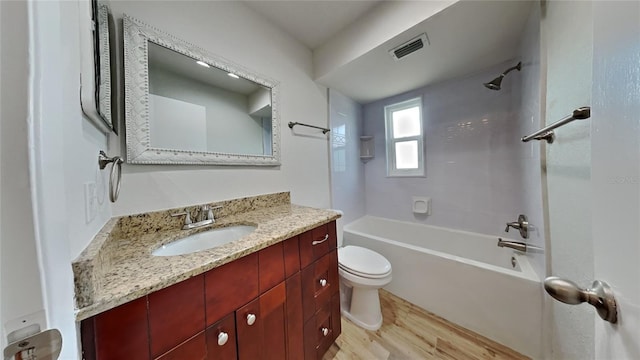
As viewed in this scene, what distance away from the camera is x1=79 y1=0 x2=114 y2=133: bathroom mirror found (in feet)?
1.91

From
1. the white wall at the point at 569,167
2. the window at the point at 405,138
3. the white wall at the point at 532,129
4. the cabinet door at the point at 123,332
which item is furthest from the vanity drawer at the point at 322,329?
the window at the point at 405,138

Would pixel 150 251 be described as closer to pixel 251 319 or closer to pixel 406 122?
pixel 251 319

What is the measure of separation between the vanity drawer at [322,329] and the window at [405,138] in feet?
5.92

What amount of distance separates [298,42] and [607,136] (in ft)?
6.48

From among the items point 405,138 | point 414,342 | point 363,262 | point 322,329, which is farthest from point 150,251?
point 405,138

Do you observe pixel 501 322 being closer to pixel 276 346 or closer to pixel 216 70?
pixel 276 346

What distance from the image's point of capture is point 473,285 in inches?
56.5

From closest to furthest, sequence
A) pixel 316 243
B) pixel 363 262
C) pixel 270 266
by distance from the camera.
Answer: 1. pixel 270 266
2. pixel 316 243
3. pixel 363 262

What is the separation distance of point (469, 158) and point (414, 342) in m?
1.77

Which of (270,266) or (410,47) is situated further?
(410,47)

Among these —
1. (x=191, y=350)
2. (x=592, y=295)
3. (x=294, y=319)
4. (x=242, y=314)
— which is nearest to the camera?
(x=592, y=295)

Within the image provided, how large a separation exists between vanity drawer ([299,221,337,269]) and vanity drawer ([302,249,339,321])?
0.04 meters

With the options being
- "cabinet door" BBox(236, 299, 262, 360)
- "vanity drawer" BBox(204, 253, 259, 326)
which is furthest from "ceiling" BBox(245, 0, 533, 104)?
"cabinet door" BBox(236, 299, 262, 360)

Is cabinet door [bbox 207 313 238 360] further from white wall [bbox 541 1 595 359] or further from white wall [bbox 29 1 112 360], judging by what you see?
white wall [bbox 541 1 595 359]
